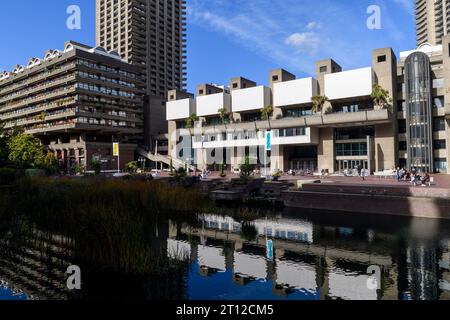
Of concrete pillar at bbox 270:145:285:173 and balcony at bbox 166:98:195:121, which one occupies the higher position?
balcony at bbox 166:98:195:121

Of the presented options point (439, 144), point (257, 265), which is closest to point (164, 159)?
point (439, 144)

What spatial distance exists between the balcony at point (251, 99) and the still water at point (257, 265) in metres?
51.0

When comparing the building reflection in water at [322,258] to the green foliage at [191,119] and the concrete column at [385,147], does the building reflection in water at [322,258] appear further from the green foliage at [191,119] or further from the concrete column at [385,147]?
the green foliage at [191,119]

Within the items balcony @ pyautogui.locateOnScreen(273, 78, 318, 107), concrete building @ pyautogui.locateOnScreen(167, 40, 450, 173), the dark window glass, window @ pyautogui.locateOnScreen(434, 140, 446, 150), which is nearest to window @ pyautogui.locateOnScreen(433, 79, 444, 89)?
concrete building @ pyautogui.locateOnScreen(167, 40, 450, 173)

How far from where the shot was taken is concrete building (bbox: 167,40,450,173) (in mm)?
54531

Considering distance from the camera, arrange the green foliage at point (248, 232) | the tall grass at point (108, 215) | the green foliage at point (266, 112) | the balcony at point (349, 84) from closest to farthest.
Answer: the tall grass at point (108, 215), the green foliage at point (248, 232), the balcony at point (349, 84), the green foliage at point (266, 112)

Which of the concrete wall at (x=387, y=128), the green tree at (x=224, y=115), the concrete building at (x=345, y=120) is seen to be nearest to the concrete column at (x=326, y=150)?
the concrete building at (x=345, y=120)

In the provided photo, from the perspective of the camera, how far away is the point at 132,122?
91.6 meters

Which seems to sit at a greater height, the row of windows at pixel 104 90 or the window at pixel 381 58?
the row of windows at pixel 104 90

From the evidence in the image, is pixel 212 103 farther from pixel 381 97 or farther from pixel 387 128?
pixel 387 128

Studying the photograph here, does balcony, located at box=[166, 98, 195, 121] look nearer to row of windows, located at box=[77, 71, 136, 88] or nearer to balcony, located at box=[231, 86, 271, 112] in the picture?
balcony, located at box=[231, 86, 271, 112]

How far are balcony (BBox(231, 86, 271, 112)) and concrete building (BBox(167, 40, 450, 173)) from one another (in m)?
0.14

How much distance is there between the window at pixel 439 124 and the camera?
5425 cm

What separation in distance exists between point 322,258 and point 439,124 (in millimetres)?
51651
